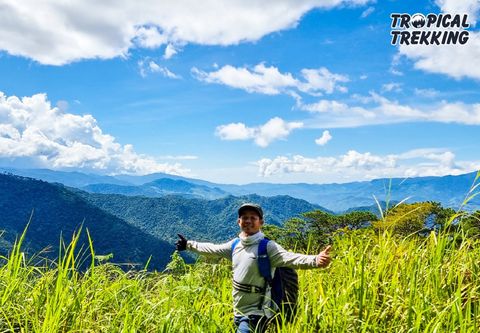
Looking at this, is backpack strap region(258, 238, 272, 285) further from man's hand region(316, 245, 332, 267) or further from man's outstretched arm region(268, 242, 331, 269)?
man's hand region(316, 245, 332, 267)

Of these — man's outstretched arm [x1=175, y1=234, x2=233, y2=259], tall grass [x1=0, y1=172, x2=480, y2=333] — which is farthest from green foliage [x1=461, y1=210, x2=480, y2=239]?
man's outstretched arm [x1=175, y1=234, x2=233, y2=259]

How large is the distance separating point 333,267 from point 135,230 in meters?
177

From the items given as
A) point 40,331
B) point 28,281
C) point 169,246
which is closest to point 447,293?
point 40,331

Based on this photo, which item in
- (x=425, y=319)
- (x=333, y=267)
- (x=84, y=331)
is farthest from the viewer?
(x=333, y=267)

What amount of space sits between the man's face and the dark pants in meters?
0.88

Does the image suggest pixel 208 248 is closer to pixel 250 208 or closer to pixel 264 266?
pixel 250 208

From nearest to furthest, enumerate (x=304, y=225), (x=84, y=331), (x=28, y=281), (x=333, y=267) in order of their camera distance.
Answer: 1. (x=84, y=331)
2. (x=28, y=281)
3. (x=333, y=267)
4. (x=304, y=225)

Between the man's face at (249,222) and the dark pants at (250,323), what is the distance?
2.89 feet

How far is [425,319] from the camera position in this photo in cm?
289

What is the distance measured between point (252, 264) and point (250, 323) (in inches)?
22.9

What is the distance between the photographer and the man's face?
4458 millimetres

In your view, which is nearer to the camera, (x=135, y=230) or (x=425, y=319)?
(x=425, y=319)

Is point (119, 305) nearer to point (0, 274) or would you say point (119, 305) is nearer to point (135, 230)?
point (0, 274)

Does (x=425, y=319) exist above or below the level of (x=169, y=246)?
above
